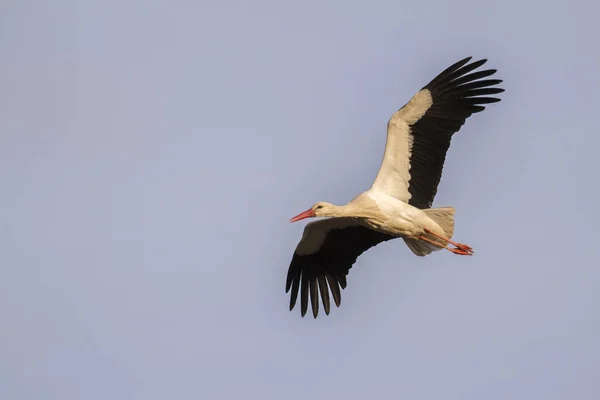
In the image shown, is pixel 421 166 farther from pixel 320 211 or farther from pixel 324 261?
pixel 324 261

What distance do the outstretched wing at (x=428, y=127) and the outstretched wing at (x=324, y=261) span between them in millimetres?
1457

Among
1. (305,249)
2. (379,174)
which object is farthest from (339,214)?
(305,249)

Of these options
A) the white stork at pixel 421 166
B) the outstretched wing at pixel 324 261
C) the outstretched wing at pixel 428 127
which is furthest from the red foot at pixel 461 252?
the outstretched wing at pixel 324 261

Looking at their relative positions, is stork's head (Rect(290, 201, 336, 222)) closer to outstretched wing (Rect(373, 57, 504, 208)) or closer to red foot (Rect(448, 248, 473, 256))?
outstretched wing (Rect(373, 57, 504, 208))

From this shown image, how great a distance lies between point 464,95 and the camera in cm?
1678

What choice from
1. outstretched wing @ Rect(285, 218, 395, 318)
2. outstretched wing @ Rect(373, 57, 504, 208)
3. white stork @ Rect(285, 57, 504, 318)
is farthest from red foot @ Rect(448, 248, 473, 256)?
outstretched wing @ Rect(285, 218, 395, 318)

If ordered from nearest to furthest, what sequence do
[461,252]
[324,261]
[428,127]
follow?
[428,127] < [461,252] < [324,261]

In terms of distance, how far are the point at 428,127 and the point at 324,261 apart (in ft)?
8.94

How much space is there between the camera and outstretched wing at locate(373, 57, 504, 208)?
16641 mm

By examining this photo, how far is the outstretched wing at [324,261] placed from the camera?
59.9 ft

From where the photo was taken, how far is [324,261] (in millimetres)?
18484

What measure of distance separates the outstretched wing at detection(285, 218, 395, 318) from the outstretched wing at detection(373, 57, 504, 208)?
57.4 inches

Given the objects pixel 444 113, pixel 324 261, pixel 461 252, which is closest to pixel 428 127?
pixel 444 113

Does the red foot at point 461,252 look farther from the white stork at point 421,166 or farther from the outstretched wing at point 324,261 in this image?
the outstretched wing at point 324,261
